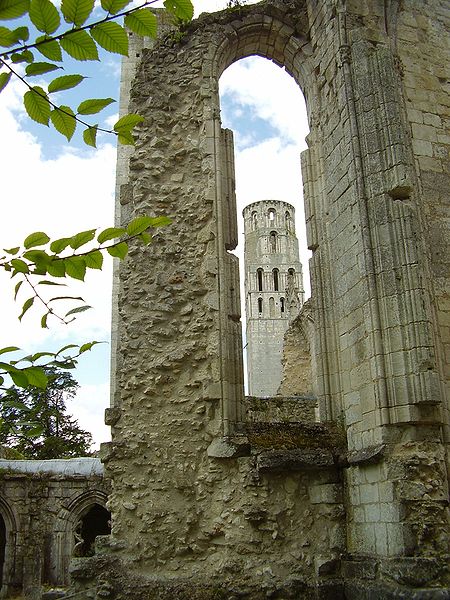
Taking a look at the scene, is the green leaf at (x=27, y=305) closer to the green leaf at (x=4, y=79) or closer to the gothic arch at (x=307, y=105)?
the green leaf at (x=4, y=79)

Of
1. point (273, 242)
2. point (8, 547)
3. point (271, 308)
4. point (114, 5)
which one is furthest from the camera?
point (273, 242)

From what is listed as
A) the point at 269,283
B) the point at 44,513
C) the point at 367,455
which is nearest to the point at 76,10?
the point at 367,455

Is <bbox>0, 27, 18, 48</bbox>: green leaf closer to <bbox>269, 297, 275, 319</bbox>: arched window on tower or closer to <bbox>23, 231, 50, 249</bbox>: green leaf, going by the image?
<bbox>23, 231, 50, 249</bbox>: green leaf

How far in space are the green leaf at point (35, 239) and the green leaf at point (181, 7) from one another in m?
0.69

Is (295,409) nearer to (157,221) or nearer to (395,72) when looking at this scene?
(395,72)

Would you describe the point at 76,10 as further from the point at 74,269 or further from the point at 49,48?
the point at 74,269

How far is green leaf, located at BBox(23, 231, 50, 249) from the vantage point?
1785mm

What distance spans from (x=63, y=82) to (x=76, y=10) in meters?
0.18

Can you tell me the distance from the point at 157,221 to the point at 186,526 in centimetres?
485

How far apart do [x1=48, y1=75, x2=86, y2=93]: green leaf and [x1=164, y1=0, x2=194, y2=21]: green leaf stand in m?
0.30

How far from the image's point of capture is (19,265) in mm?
1795

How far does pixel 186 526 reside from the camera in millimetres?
6141

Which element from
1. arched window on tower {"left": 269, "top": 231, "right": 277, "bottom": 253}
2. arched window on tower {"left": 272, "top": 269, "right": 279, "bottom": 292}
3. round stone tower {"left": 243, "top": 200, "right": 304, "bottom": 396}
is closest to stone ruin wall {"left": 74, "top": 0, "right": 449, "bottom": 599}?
round stone tower {"left": 243, "top": 200, "right": 304, "bottom": 396}

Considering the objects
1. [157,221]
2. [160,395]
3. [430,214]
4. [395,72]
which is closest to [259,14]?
[395,72]
